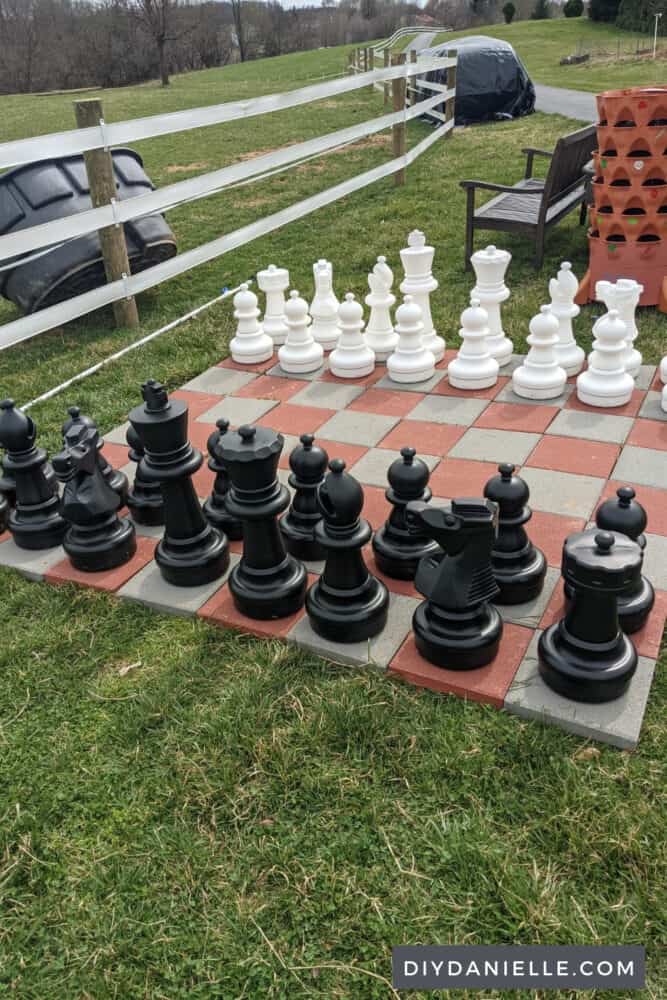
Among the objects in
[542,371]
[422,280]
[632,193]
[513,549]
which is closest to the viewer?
[513,549]

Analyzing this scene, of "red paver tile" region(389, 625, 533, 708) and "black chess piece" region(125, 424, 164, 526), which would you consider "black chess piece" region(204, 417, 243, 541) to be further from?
"red paver tile" region(389, 625, 533, 708)

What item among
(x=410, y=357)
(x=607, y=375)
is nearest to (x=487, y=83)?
(x=410, y=357)

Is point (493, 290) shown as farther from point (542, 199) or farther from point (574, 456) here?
point (542, 199)

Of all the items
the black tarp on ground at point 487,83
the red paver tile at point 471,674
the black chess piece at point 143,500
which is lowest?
the red paver tile at point 471,674

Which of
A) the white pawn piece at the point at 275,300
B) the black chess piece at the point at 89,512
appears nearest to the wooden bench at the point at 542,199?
the white pawn piece at the point at 275,300

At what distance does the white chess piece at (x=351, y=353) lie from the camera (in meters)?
4.09

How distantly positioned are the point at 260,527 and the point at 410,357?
75.9 inches

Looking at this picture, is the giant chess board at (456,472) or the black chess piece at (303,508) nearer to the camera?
the giant chess board at (456,472)

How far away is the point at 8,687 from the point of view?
2311mm

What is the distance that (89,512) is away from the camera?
2.65m

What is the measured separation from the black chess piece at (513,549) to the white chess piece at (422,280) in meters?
2.01

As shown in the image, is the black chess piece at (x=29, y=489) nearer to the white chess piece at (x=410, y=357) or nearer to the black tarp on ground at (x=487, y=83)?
the white chess piece at (x=410, y=357)

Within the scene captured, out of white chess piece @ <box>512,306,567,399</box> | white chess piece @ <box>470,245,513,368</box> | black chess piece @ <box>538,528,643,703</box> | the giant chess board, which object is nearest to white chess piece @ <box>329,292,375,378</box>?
the giant chess board

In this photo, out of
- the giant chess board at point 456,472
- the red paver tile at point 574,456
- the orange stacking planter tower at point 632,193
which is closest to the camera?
the giant chess board at point 456,472
